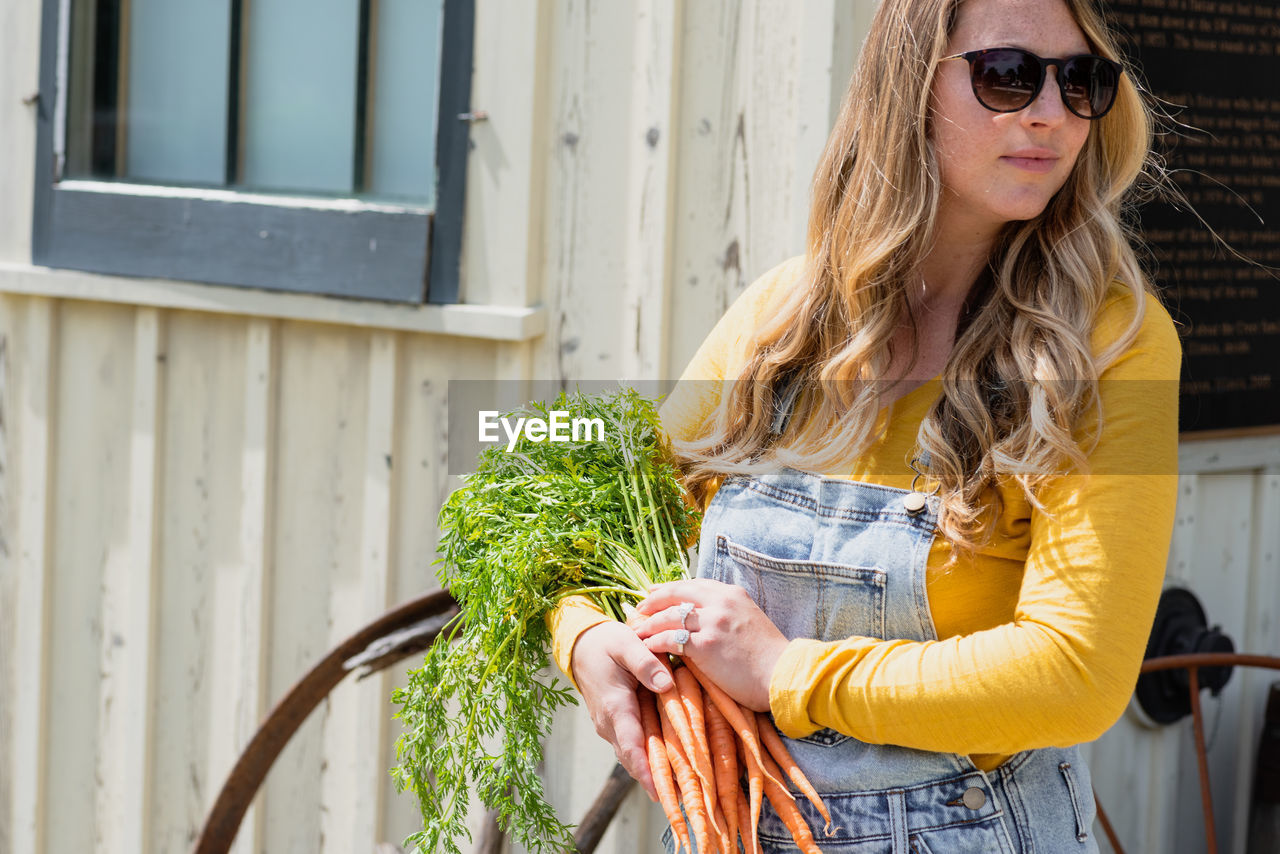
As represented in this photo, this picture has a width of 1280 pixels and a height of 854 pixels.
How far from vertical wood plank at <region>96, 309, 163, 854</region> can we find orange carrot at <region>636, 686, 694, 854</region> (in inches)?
84.9

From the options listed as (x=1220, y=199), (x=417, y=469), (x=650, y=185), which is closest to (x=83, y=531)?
(x=417, y=469)

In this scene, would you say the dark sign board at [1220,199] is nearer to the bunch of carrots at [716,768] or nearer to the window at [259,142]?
the window at [259,142]

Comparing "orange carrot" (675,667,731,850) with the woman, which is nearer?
the woman

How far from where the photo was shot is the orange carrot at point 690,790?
64.0 inches

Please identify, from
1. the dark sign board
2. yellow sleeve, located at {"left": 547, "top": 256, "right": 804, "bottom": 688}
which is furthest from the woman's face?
the dark sign board

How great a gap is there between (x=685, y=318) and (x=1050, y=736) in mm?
1565

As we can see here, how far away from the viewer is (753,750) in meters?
1.62

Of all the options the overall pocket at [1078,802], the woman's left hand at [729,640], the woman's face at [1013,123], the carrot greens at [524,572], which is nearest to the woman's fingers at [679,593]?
the woman's left hand at [729,640]

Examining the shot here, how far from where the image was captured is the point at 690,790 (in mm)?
1630

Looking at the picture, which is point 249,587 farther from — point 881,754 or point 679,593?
point 881,754

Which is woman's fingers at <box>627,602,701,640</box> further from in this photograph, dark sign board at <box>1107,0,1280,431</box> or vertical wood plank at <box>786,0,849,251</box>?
dark sign board at <box>1107,0,1280,431</box>

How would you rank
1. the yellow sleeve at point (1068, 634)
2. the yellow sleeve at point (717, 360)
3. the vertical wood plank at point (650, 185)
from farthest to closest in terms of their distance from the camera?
the vertical wood plank at point (650, 185)
the yellow sleeve at point (717, 360)
the yellow sleeve at point (1068, 634)

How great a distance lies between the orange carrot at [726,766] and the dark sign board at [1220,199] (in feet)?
5.80

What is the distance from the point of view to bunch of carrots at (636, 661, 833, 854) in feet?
5.32
